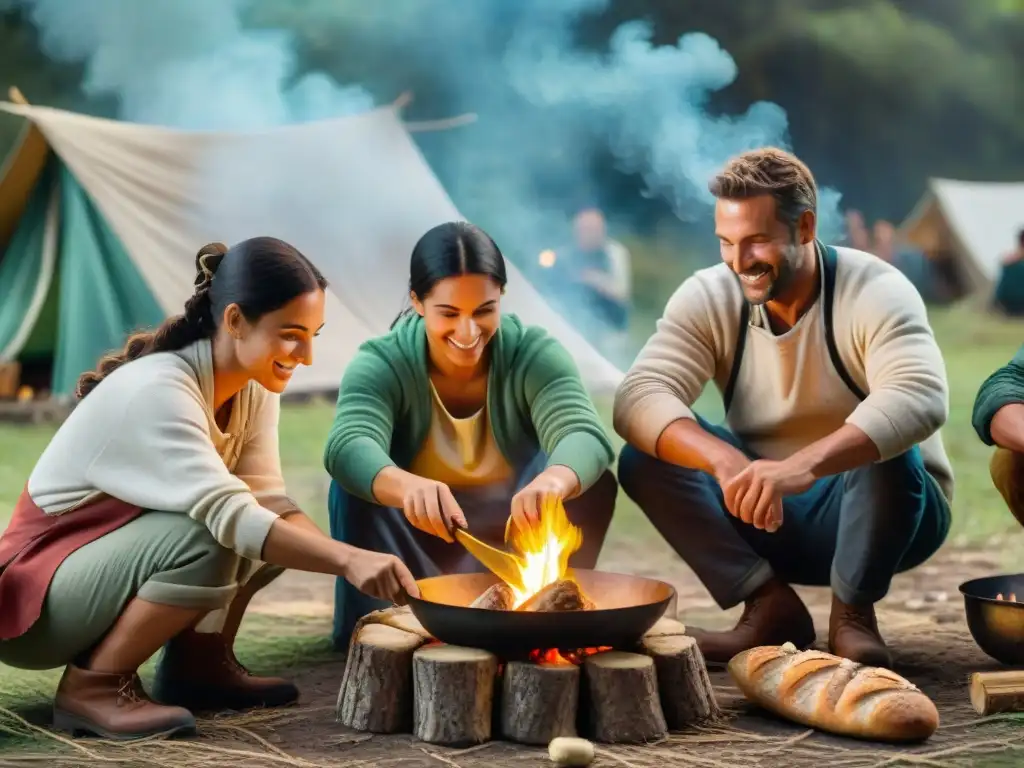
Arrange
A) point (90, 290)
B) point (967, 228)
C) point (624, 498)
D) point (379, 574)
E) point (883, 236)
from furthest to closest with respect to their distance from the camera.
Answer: point (883, 236)
point (967, 228)
point (90, 290)
point (624, 498)
point (379, 574)

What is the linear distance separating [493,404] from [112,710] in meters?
1.09

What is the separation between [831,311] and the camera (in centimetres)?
312

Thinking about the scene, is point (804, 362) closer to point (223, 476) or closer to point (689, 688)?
point (689, 688)

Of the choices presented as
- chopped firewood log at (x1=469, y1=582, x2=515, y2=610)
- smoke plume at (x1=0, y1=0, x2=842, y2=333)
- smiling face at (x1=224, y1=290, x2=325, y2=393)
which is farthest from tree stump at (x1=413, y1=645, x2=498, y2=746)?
smoke plume at (x1=0, y1=0, x2=842, y2=333)

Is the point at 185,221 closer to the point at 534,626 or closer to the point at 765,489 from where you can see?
the point at 765,489

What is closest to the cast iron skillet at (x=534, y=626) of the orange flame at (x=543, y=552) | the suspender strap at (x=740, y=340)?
the orange flame at (x=543, y=552)

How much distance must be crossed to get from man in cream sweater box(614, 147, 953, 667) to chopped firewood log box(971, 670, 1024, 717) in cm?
32

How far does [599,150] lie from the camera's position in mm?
7812

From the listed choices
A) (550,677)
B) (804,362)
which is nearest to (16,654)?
(550,677)

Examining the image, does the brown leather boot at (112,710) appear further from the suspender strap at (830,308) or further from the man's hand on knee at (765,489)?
the suspender strap at (830,308)

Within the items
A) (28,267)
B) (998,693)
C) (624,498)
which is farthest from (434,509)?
(28,267)

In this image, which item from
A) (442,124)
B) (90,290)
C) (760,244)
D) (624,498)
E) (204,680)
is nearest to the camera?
(204,680)

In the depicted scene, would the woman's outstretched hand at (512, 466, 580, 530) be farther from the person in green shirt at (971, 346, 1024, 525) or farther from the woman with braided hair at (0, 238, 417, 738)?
the person in green shirt at (971, 346, 1024, 525)

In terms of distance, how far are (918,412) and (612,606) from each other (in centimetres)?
79
